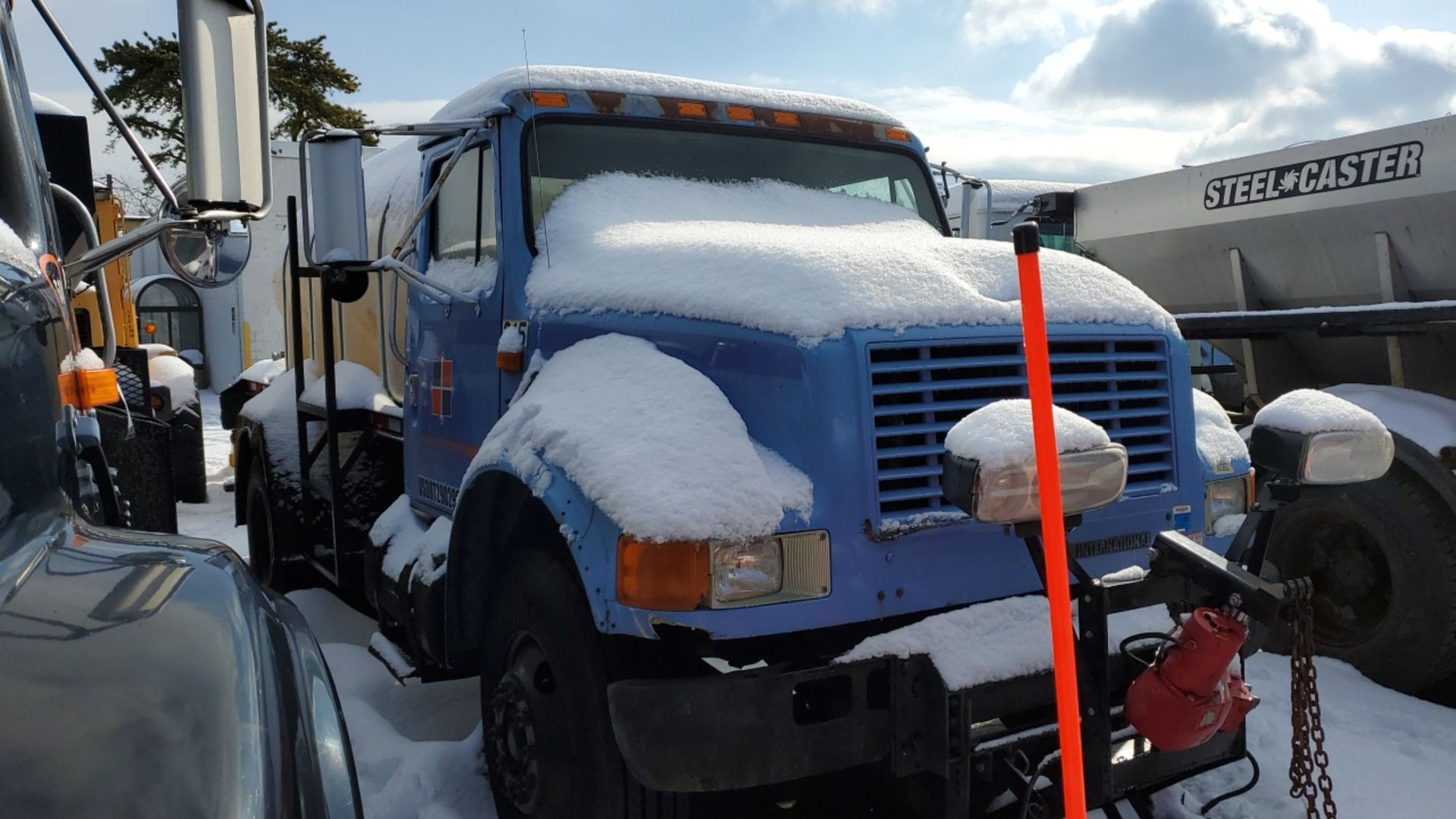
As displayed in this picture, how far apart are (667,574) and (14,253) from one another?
4.54ft

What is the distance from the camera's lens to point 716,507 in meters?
2.37

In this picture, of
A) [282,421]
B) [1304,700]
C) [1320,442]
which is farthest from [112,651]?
[282,421]

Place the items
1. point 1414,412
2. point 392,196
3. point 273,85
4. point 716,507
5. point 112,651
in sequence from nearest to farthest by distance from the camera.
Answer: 1. point 112,651
2. point 716,507
3. point 1414,412
4. point 392,196
5. point 273,85

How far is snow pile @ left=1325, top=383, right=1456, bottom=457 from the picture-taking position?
457 centimetres

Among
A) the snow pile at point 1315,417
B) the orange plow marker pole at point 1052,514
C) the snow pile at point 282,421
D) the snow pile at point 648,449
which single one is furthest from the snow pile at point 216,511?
the snow pile at point 1315,417

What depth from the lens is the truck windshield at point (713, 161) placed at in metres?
3.77

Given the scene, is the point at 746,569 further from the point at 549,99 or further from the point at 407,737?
the point at 407,737

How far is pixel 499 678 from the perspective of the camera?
316 centimetres

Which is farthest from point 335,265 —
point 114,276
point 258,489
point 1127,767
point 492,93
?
point 114,276

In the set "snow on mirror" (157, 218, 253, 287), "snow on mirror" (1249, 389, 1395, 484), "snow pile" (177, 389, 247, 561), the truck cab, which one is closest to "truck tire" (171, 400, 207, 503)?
"snow pile" (177, 389, 247, 561)

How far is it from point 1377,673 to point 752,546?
12.1 feet

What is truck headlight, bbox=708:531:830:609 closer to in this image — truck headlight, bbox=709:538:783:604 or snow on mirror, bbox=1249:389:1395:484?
truck headlight, bbox=709:538:783:604

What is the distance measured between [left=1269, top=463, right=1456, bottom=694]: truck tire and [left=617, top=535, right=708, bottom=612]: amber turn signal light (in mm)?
3075

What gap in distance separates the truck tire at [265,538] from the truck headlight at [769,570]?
3.93 meters
